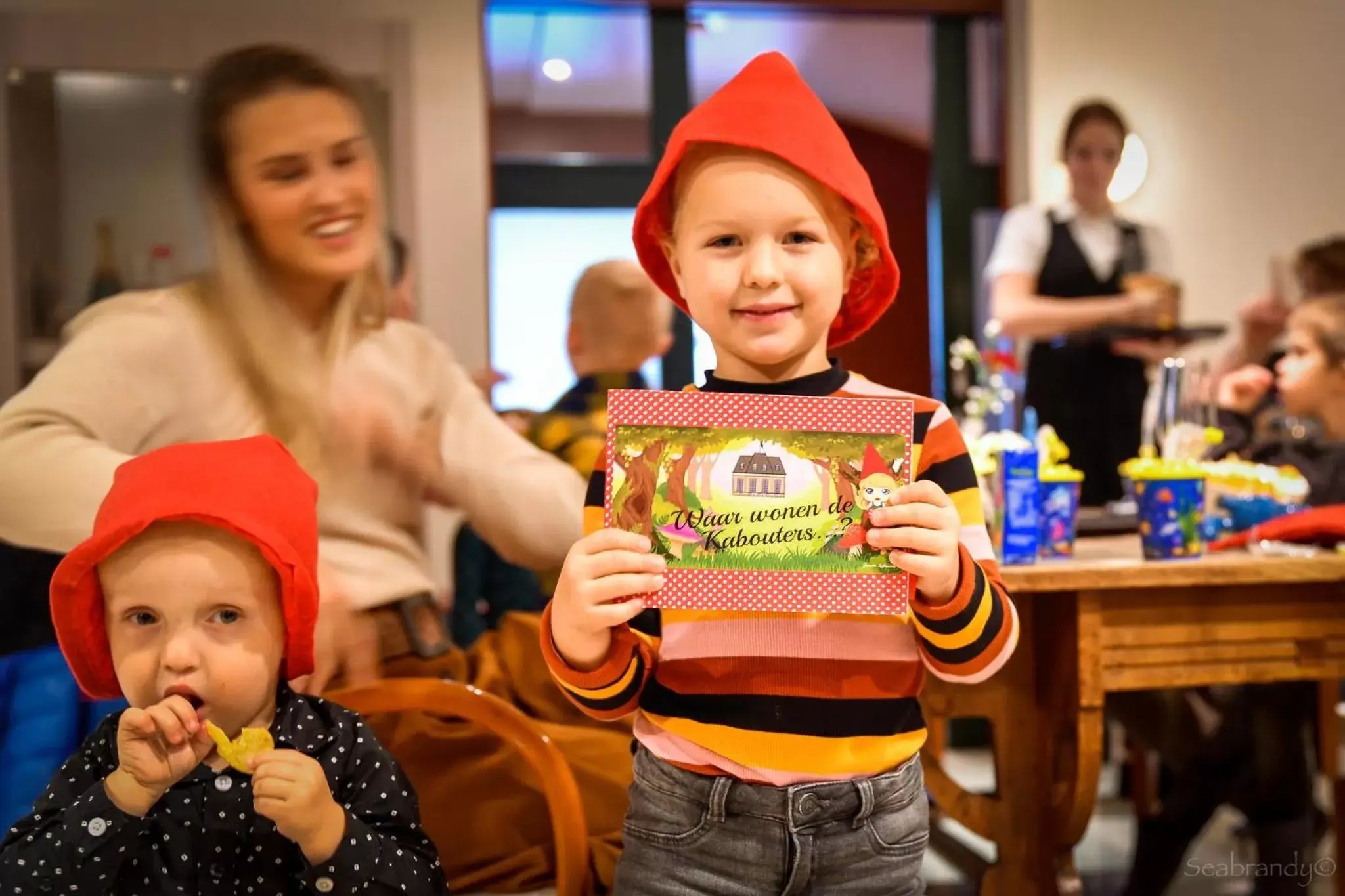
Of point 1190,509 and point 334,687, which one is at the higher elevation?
point 1190,509

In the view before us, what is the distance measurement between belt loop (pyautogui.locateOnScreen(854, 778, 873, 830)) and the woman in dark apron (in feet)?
5.42

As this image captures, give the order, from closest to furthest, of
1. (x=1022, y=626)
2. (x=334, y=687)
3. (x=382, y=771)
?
(x=382, y=771) < (x=334, y=687) < (x=1022, y=626)

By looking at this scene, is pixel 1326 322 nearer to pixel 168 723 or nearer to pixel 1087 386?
pixel 1087 386

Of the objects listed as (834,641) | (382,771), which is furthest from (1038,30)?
(382,771)

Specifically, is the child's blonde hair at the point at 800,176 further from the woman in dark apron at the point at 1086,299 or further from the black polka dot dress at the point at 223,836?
the woman in dark apron at the point at 1086,299

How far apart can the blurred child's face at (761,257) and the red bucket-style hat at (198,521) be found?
498mm

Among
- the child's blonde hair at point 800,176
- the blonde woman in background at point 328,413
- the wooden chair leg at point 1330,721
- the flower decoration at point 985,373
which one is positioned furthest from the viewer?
the flower decoration at point 985,373

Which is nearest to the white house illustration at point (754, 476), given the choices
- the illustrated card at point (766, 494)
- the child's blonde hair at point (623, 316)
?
the illustrated card at point (766, 494)

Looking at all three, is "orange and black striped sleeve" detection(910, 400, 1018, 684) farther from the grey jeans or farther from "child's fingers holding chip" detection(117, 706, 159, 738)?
"child's fingers holding chip" detection(117, 706, 159, 738)

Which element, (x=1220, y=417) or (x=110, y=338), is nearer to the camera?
(x=110, y=338)

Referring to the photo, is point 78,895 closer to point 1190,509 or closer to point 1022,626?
point 1022,626

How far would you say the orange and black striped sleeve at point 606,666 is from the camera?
3.51ft

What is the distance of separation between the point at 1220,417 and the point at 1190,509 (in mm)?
863

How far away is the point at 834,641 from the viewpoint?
110cm
